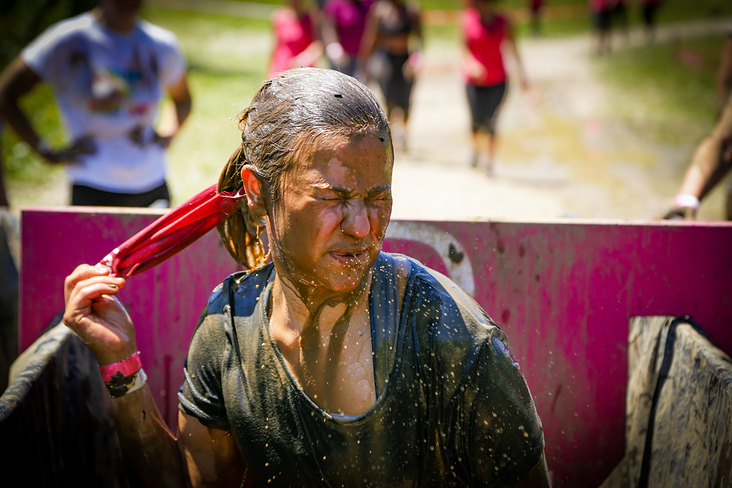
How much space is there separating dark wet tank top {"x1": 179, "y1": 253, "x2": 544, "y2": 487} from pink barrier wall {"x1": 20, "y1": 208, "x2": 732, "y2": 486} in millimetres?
981

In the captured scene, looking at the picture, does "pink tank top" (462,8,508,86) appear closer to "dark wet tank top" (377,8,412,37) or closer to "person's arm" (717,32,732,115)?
"dark wet tank top" (377,8,412,37)

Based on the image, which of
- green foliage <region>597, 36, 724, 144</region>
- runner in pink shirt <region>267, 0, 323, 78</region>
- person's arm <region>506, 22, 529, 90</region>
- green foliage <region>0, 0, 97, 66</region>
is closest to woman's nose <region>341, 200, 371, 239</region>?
person's arm <region>506, 22, 529, 90</region>

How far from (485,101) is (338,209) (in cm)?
621

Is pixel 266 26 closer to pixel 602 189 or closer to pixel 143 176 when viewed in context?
pixel 602 189

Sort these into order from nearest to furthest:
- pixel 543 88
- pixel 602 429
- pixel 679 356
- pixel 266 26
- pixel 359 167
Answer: pixel 359 167 < pixel 679 356 < pixel 602 429 < pixel 543 88 < pixel 266 26

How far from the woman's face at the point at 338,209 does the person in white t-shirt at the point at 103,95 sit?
237 centimetres

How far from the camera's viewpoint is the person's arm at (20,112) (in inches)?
150

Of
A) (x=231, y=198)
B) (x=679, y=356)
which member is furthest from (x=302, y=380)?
(x=679, y=356)

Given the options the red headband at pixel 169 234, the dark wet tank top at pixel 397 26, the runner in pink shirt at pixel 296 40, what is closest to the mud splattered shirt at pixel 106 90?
the red headband at pixel 169 234

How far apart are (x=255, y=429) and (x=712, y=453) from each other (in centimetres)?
147

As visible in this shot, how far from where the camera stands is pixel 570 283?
270 centimetres

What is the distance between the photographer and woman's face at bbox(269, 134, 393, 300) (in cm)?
149

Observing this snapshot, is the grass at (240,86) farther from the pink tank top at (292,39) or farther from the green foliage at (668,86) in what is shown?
the pink tank top at (292,39)

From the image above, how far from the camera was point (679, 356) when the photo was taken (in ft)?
8.21
